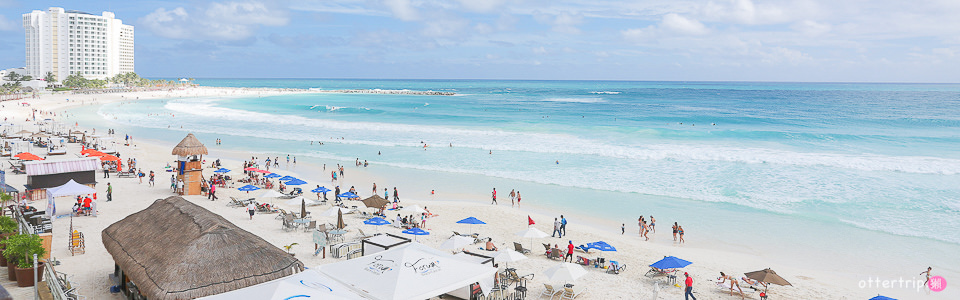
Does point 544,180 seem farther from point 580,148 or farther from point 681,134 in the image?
point 681,134

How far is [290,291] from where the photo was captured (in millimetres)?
8242

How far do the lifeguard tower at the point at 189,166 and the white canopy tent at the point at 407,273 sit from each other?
47.5 feet

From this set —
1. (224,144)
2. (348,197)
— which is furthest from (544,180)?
(224,144)

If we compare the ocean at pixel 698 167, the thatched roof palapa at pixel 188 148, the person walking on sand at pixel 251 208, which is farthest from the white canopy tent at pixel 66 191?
the ocean at pixel 698 167

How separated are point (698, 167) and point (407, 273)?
2589cm

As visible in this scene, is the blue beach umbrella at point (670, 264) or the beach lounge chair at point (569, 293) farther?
the blue beach umbrella at point (670, 264)

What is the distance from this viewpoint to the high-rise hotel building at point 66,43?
Result: 148 metres

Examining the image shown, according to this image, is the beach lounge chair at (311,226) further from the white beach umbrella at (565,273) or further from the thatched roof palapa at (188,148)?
the white beach umbrella at (565,273)

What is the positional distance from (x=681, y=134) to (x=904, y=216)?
1124 inches

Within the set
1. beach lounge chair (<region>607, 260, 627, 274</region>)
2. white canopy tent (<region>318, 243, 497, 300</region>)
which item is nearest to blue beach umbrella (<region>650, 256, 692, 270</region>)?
beach lounge chair (<region>607, 260, 627, 274</region>)

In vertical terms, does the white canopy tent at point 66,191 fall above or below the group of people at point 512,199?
above

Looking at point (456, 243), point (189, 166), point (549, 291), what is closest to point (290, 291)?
point (549, 291)

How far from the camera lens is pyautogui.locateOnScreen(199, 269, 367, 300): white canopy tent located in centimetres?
820

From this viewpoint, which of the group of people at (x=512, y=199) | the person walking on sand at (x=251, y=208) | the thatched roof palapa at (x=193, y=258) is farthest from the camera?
the group of people at (x=512, y=199)
